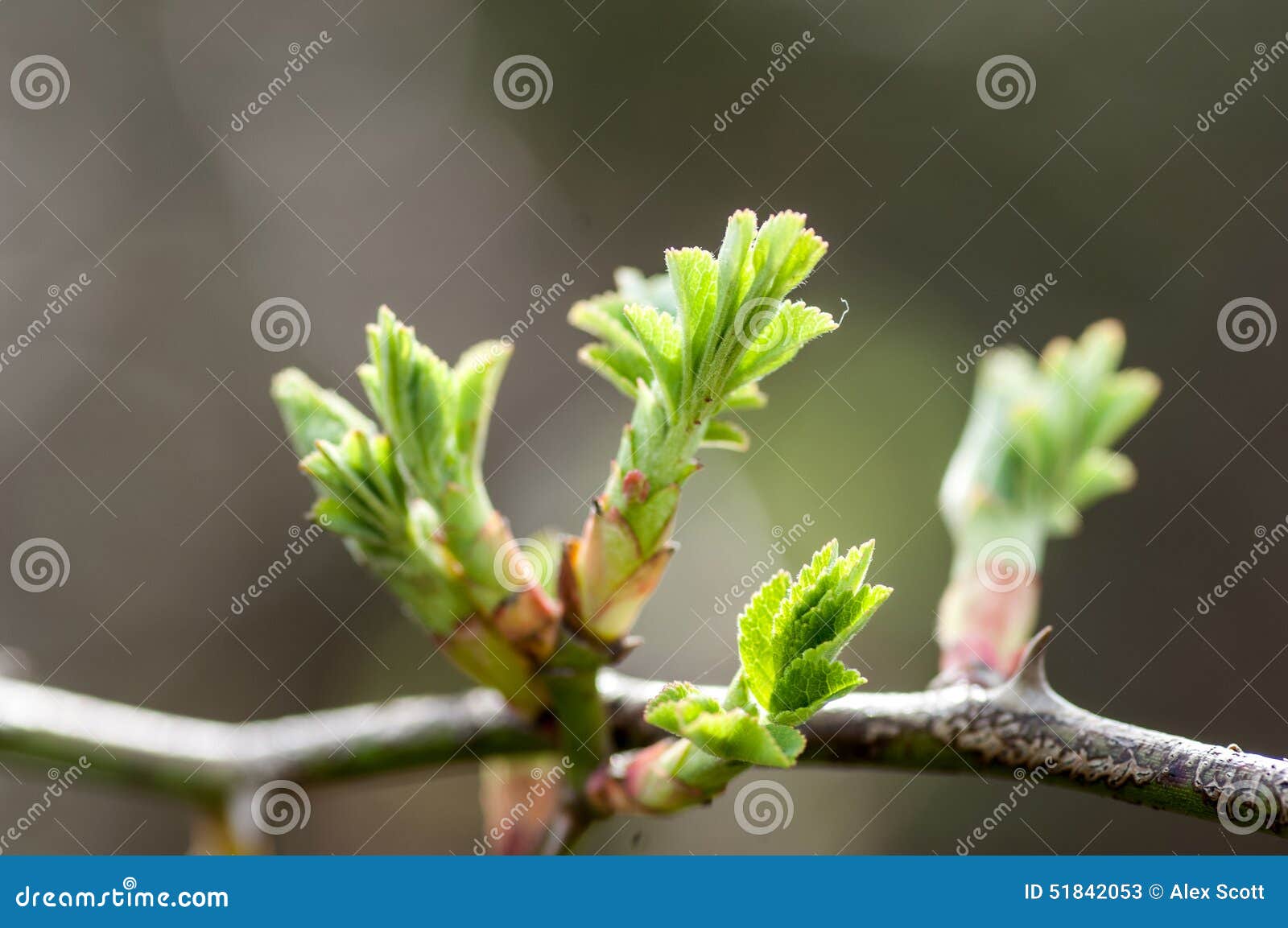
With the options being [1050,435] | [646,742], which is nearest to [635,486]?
[646,742]

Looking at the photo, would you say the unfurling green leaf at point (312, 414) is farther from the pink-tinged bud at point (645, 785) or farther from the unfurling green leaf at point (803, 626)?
the unfurling green leaf at point (803, 626)

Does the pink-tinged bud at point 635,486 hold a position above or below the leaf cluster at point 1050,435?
below

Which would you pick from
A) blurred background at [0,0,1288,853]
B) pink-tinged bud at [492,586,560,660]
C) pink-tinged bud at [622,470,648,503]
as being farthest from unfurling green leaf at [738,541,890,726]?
blurred background at [0,0,1288,853]

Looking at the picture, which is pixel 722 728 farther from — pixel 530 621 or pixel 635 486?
pixel 530 621

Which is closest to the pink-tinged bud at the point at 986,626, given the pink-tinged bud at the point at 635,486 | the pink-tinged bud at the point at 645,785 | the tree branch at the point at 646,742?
the tree branch at the point at 646,742

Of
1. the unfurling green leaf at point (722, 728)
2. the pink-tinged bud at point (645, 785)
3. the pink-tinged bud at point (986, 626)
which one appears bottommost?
the pink-tinged bud at point (645, 785)

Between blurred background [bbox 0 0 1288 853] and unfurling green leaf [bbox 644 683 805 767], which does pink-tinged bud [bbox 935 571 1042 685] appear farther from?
blurred background [bbox 0 0 1288 853]
